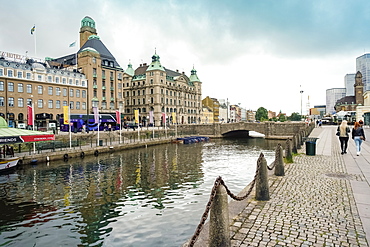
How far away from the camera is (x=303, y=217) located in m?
6.90

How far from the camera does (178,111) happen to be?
4190 inches

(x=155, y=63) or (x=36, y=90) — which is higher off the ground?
(x=155, y=63)

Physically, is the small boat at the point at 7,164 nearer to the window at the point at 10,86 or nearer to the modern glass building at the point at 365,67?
the window at the point at 10,86

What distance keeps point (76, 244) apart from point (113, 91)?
228 feet

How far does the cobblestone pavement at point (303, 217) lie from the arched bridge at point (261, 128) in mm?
45899

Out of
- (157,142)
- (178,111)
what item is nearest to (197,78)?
(178,111)

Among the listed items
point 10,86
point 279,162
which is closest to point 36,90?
point 10,86

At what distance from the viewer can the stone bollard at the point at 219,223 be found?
502 cm

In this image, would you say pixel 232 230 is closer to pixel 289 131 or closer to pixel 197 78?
pixel 289 131

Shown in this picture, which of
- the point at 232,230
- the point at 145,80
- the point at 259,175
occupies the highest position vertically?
the point at 145,80

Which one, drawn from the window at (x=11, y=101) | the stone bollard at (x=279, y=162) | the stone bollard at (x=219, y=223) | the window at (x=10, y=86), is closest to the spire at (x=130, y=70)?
the window at (x=10, y=86)

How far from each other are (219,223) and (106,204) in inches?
343

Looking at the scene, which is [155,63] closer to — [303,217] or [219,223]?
[303,217]

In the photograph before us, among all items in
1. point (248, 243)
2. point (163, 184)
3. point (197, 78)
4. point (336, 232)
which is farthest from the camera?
point (197, 78)
